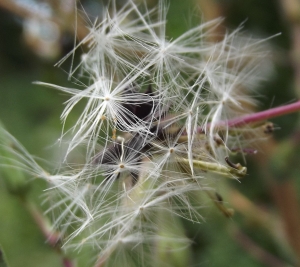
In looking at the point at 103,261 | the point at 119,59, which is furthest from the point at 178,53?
the point at 103,261

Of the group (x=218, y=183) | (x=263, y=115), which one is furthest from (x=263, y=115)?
(x=218, y=183)

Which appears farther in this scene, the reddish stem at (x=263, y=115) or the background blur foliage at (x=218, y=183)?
the background blur foliage at (x=218, y=183)

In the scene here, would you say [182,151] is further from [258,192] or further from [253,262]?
[258,192]

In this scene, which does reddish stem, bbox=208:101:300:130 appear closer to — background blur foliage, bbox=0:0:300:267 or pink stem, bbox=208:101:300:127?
pink stem, bbox=208:101:300:127

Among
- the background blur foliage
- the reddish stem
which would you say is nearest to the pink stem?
the reddish stem

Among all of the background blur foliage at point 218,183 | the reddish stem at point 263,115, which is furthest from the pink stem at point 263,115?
the background blur foliage at point 218,183

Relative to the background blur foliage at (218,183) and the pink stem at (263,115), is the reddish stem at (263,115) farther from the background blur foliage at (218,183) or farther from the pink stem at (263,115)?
the background blur foliage at (218,183)
